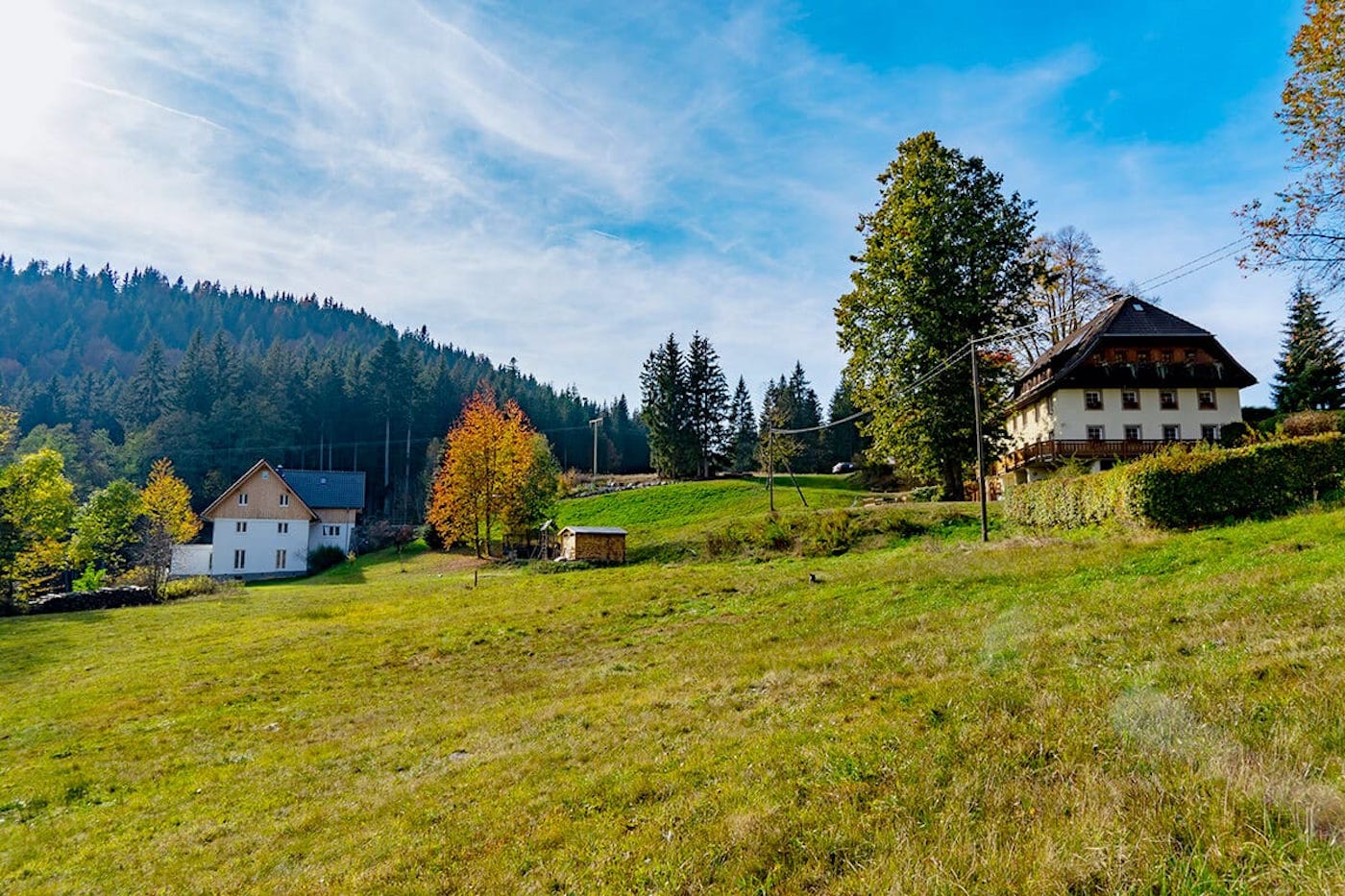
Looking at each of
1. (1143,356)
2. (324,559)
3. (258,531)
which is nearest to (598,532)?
(1143,356)

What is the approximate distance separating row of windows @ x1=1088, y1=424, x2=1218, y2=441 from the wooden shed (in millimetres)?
30371

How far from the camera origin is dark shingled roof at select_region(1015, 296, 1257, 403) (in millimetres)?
42875

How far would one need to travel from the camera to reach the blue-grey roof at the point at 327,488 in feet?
232

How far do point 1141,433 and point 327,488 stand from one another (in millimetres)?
72676

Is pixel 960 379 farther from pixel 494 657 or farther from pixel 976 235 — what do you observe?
pixel 494 657

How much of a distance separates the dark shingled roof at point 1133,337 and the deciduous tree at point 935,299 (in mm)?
9549

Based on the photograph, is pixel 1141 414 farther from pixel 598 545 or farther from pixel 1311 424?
pixel 598 545

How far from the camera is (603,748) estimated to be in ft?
29.4

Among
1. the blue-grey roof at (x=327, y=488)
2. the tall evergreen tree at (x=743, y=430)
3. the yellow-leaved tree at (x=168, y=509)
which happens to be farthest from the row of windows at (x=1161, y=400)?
the blue-grey roof at (x=327, y=488)

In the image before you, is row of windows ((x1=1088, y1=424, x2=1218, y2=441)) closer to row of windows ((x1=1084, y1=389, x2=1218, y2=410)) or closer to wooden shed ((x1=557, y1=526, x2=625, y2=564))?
row of windows ((x1=1084, y1=389, x2=1218, y2=410))

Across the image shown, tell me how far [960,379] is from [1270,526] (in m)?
18.0

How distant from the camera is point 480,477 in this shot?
50.0 meters

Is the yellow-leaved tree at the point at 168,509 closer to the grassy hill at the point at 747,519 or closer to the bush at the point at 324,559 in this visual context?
the bush at the point at 324,559

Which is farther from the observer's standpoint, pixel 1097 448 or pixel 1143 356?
pixel 1143 356
